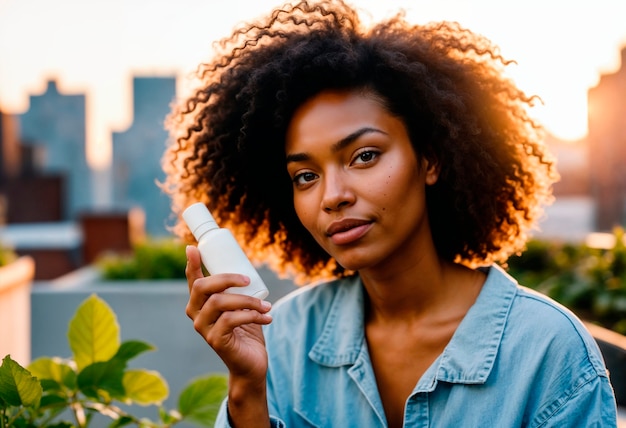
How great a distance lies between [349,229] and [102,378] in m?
0.65

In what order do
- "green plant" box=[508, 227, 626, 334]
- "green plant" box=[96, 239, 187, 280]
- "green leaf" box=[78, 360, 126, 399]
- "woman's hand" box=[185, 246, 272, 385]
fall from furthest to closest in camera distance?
"green plant" box=[96, 239, 187, 280] → "green plant" box=[508, 227, 626, 334] → "green leaf" box=[78, 360, 126, 399] → "woman's hand" box=[185, 246, 272, 385]

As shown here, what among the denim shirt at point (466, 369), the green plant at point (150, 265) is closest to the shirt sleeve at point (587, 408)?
the denim shirt at point (466, 369)

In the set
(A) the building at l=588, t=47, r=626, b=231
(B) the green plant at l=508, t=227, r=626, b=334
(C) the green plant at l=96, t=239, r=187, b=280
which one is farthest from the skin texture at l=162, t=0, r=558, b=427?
(A) the building at l=588, t=47, r=626, b=231

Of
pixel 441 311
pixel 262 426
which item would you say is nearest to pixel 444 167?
pixel 441 311

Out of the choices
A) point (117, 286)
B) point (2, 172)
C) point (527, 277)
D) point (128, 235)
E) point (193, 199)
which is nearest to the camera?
point (193, 199)

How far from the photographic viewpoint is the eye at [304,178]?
5.77ft

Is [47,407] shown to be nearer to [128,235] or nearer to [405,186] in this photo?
[405,186]

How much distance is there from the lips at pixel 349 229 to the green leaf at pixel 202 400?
483 mm

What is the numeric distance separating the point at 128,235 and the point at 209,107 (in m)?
10.4

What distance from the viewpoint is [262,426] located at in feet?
5.35

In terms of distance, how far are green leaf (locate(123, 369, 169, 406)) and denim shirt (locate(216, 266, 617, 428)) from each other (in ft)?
0.53

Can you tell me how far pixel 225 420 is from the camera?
1631 millimetres

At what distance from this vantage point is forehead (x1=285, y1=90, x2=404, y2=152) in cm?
169

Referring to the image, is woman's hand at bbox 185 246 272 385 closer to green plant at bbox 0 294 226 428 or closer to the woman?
the woman
